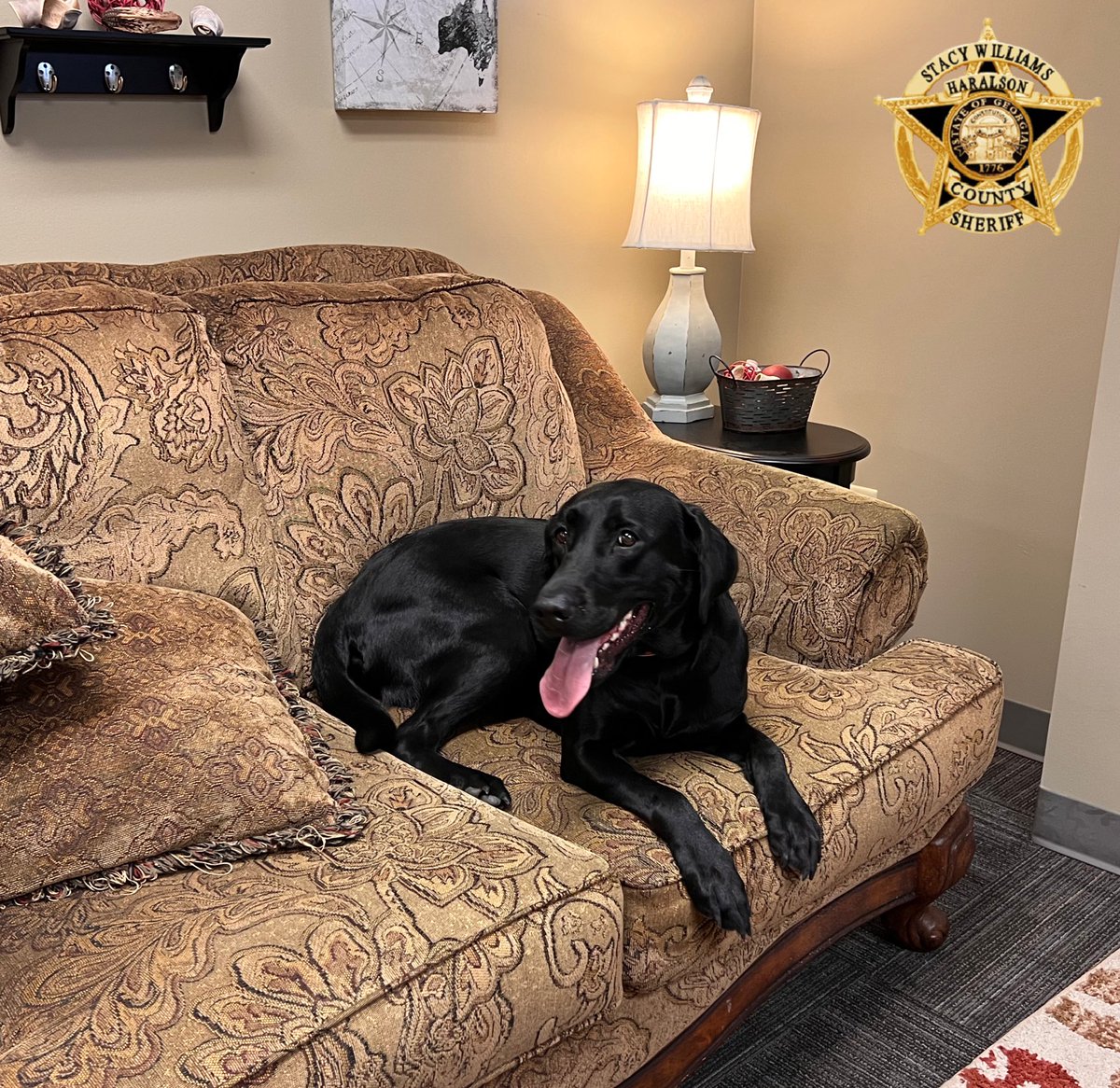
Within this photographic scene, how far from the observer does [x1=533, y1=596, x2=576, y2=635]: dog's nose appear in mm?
1396

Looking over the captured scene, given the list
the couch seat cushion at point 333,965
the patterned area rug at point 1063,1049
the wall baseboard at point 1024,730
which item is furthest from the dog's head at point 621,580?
the wall baseboard at point 1024,730

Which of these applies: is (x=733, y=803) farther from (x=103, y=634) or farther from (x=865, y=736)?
(x=103, y=634)

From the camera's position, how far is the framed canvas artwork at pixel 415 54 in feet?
7.56

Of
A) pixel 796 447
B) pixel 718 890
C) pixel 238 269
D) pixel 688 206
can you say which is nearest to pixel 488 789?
pixel 718 890

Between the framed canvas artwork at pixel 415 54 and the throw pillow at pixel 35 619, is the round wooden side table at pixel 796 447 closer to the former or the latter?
the framed canvas artwork at pixel 415 54

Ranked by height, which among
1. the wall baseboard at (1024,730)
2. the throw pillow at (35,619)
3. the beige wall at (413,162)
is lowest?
the wall baseboard at (1024,730)

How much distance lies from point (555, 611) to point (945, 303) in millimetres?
1717

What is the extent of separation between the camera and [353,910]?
3.74 ft

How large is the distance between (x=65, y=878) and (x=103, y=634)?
25cm

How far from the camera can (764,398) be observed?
2484 mm

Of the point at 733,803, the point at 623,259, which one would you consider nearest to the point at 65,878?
the point at 733,803

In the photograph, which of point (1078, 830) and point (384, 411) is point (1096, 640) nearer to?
point (1078, 830)

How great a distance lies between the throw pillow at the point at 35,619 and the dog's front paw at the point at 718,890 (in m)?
0.69

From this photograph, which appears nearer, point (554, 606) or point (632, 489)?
point (554, 606)
